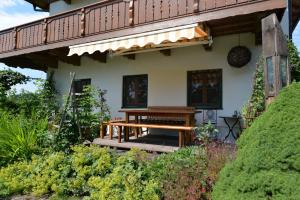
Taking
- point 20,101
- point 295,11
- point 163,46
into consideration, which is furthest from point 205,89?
point 20,101

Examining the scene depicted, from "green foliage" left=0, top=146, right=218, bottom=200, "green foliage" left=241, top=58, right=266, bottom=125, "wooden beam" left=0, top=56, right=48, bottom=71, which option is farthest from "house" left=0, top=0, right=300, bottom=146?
"green foliage" left=0, top=146, right=218, bottom=200

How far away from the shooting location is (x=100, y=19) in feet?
36.5

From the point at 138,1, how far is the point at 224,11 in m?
3.11

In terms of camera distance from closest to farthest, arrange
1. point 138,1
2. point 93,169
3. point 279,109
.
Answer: point 279,109 < point 93,169 < point 138,1

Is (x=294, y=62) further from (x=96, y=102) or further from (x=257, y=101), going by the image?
(x=96, y=102)

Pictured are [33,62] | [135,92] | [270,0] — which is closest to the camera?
[270,0]

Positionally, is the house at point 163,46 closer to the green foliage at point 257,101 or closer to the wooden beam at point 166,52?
the wooden beam at point 166,52

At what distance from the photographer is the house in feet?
29.3

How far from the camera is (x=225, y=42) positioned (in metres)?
10.5

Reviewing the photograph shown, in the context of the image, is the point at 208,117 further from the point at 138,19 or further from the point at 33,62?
the point at 33,62

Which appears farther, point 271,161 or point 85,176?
point 85,176

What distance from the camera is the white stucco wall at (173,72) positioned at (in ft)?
33.6

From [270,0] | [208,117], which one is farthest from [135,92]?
[270,0]

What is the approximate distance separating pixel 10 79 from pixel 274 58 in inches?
552
